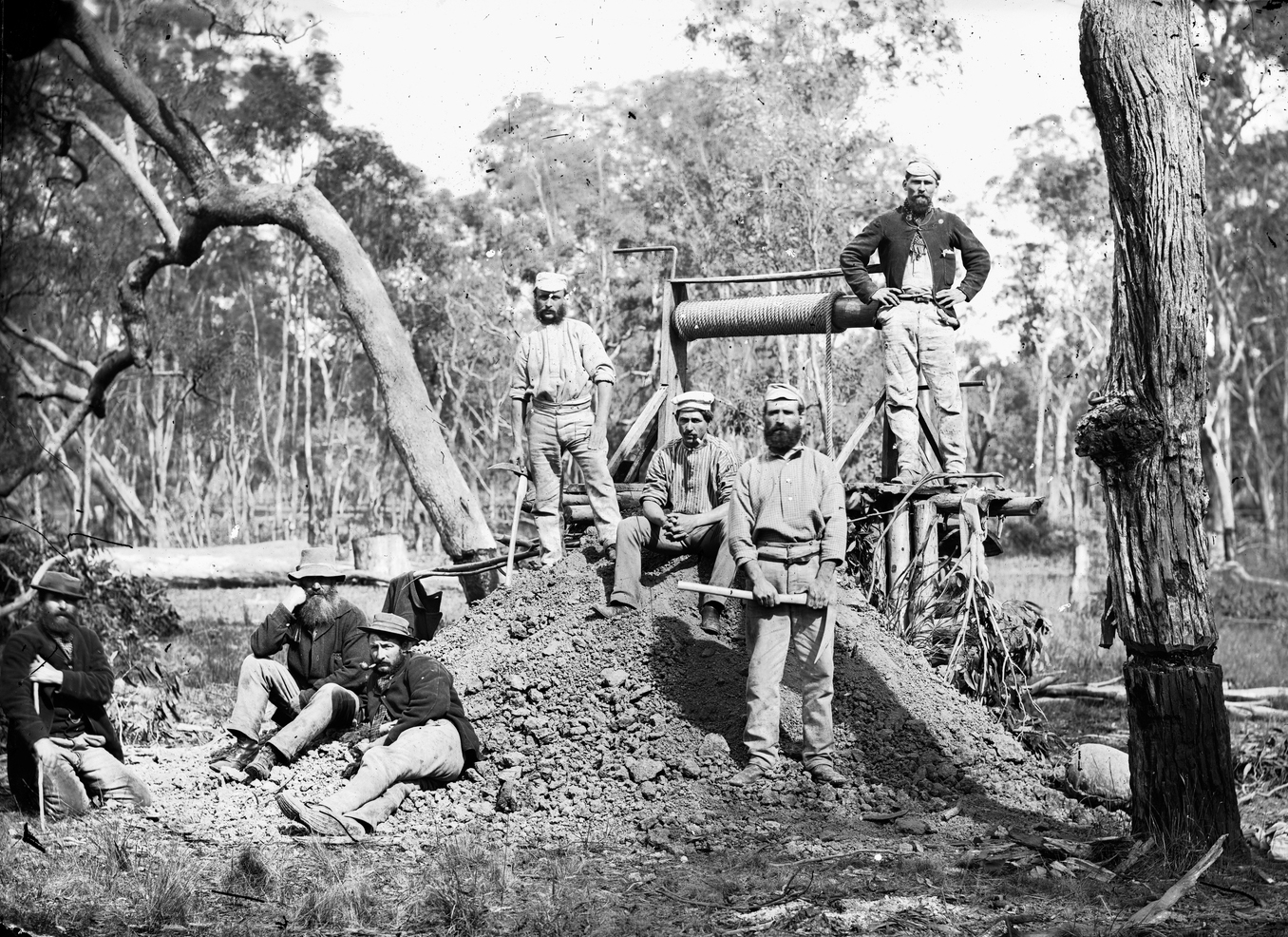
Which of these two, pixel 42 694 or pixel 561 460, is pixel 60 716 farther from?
pixel 561 460

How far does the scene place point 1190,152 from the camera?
20.1ft

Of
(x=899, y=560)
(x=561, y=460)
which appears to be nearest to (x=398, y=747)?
(x=561, y=460)

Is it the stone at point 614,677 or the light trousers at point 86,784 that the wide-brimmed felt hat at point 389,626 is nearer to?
the stone at point 614,677

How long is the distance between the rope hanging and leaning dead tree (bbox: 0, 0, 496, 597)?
2462 mm

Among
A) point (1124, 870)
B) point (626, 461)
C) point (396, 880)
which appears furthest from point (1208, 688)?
point (626, 461)

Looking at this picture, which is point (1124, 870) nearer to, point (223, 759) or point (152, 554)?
point (223, 759)

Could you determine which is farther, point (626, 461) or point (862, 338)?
point (862, 338)

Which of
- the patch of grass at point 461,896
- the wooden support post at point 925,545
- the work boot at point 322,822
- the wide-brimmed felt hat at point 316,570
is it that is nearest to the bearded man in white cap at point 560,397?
the wide-brimmed felt hat at point 316,570

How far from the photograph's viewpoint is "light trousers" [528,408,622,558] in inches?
360

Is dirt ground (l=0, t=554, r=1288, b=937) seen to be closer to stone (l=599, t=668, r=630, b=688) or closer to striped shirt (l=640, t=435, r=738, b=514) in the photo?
stone (l=599, t=668, r=630, b=688)

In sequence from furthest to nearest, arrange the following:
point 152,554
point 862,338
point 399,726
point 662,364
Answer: point 862,338, point 152,554, point 662,364, point 399,726

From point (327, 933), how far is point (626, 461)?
5.65 m

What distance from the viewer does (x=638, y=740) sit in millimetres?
7457

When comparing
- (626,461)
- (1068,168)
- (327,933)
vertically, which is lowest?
(327,933)
